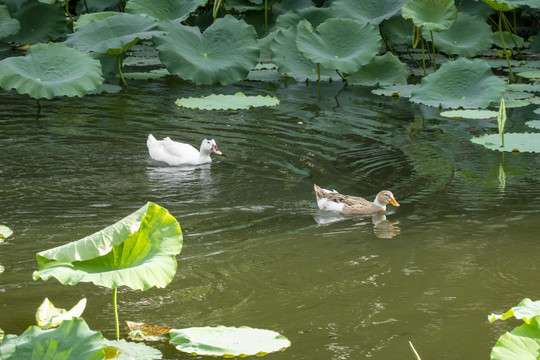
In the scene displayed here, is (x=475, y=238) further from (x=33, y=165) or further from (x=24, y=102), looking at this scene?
(x=24, y=102)

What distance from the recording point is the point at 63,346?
247 centimetres

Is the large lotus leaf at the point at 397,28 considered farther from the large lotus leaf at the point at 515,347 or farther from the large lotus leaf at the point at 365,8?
the large lotus leaf at the point at 515,347

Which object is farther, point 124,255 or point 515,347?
point 124,255

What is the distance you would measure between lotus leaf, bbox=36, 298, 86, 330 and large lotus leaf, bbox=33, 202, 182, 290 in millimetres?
390

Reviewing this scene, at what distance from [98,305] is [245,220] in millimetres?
1736

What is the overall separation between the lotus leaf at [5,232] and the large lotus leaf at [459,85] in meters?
5.56

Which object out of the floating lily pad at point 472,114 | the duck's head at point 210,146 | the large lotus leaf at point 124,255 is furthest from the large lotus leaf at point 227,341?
the floating lily pad at point 472,114

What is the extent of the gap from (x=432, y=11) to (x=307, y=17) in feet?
7.56

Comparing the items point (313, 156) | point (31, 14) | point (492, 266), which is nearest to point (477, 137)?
point (313, 156)

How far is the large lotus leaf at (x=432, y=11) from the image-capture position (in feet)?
32.9

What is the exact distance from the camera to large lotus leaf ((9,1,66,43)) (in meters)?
13.0

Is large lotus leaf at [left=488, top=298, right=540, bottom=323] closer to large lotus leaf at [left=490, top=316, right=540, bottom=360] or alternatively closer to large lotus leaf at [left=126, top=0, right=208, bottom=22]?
large lotus leaf at [left=490, top=316, right=540, bottom=360]

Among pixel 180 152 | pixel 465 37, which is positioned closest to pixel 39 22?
pixel 465 37

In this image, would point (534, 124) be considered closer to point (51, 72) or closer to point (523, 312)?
point (51, 72)
